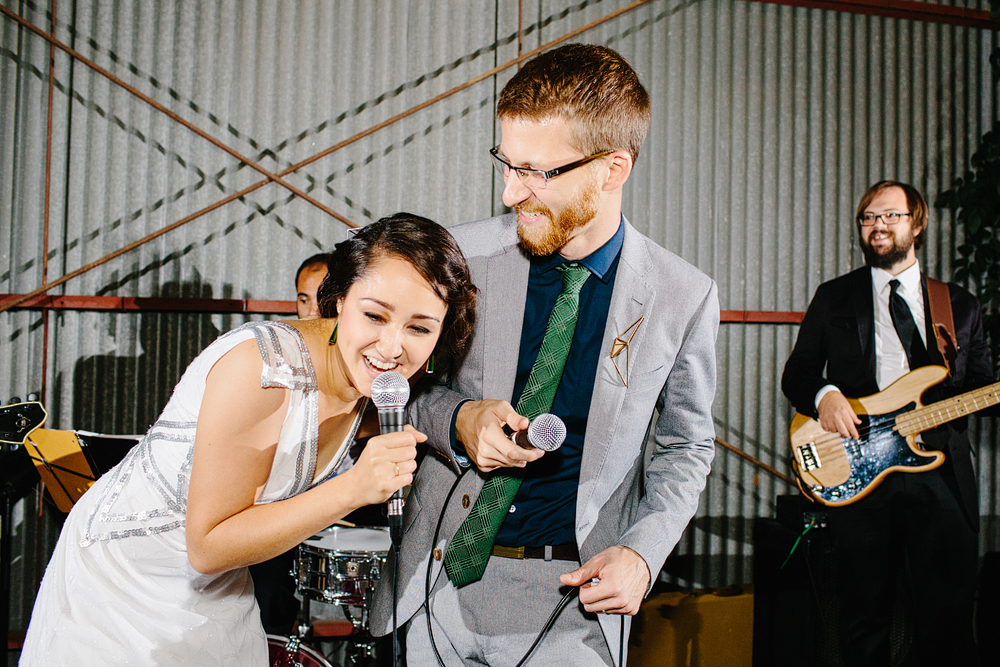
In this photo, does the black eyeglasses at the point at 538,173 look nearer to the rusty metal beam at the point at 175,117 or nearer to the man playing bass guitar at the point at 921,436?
the man playing bass guitar at the point at 921,436

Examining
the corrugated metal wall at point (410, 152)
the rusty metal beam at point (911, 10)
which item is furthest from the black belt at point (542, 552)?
the rusty metal beam at point (911, 10)

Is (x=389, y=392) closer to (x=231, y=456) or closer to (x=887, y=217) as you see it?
(x=231, y=456)

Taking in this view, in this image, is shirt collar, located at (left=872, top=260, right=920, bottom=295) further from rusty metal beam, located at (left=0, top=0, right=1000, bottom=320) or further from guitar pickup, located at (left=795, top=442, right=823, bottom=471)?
rusty metal beam, located at (left=0, top=0, right=1000, bottom=320)

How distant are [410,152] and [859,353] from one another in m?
3.10

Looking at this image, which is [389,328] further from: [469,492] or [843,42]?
[843,42]

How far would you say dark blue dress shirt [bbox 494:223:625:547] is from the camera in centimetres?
163

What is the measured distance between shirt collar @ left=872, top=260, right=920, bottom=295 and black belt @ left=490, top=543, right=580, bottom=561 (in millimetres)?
3059

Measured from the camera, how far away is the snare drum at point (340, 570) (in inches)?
122

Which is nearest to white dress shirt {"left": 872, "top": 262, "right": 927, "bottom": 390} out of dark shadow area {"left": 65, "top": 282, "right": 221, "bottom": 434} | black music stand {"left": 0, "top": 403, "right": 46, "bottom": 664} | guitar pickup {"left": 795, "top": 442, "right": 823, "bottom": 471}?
guitar pickup {"left": 795, "top": 442, "right": 823, "bottom": 471}

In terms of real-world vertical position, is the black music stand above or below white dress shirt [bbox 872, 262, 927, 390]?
below

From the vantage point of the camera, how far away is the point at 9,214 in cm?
453

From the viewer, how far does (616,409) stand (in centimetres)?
161

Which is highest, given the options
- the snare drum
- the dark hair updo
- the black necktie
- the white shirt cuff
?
the black necktie

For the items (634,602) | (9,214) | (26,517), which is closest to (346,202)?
(9,214)
